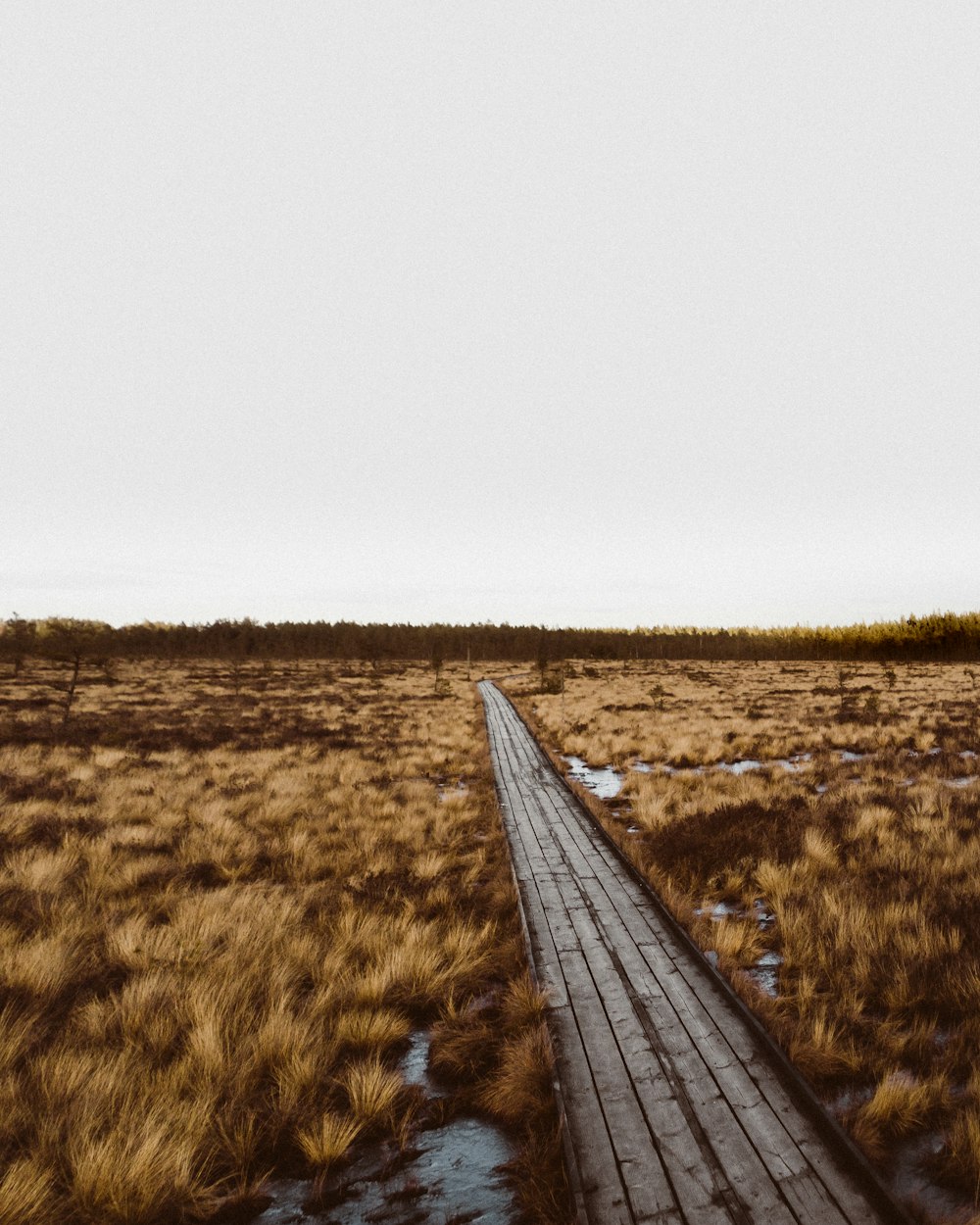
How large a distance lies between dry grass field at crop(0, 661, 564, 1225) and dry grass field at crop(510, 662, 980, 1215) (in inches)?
72.0

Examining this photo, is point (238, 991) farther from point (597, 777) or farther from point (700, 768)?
point (700, 768)

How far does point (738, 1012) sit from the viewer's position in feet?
13.5

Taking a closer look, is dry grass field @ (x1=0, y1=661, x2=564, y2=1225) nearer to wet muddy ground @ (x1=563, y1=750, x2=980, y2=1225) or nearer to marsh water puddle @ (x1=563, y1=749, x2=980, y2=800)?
wet muddy ground @ (x1=563, y1=750, x2=980, y2=1225)

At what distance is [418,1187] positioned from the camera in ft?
9.77

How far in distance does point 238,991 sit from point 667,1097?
302 centimetres

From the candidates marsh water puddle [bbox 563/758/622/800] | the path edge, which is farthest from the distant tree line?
the path edge

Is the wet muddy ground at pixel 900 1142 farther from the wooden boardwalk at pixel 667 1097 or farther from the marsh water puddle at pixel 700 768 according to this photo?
the wooden boardwalk at pixel 667 1097

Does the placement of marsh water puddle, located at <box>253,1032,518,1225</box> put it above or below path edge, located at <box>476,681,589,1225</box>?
below

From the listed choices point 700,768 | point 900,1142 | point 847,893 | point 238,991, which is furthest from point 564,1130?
point 700,768

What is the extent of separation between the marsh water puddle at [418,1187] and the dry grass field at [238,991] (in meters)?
0.09

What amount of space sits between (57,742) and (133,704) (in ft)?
37.2

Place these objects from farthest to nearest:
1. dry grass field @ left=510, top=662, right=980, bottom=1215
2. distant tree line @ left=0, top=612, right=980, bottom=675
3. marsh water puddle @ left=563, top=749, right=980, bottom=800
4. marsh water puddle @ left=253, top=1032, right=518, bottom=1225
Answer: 1. distant tree line @ left=0, top=612, right=980, bottom=675
2. marsh water puddle @ left=563, top=749, right=980, bottom=800
3. dry grass field @ left=510, top=662, right=980, bottom=1215
4. marsh water puddle @ left=253, top=1032, right=518, bottom=1225

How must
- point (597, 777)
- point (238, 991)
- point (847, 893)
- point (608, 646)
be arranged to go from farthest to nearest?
point (608, 646) → point (597, 777) → point (847, 893) → point (238, 991)

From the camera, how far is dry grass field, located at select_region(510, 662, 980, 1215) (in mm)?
3404
